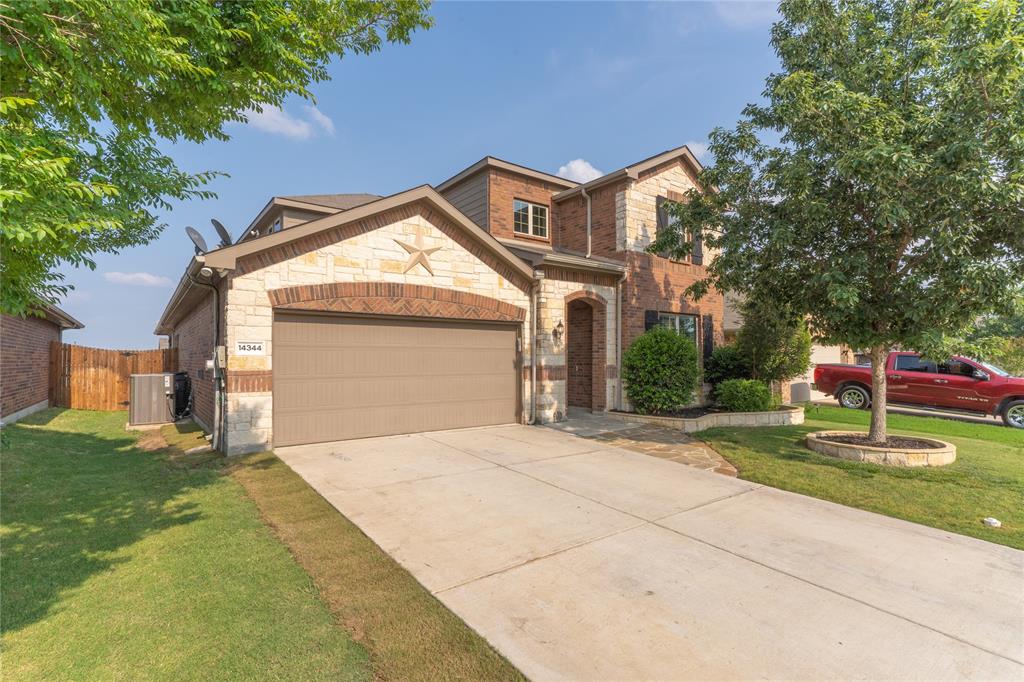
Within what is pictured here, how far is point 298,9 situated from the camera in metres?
6.07

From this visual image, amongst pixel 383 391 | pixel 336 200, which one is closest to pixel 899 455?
pixel 383 391

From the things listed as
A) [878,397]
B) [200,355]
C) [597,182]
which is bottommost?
[878,397]

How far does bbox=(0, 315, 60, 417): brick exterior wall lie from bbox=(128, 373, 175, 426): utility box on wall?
2279 mm

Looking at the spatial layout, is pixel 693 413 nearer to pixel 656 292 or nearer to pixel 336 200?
pixel 656 292

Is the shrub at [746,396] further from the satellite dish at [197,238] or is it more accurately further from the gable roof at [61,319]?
the gable roof at [61,319]

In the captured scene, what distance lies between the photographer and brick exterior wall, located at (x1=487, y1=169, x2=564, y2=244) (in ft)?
49.3

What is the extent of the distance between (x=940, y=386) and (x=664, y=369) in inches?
375

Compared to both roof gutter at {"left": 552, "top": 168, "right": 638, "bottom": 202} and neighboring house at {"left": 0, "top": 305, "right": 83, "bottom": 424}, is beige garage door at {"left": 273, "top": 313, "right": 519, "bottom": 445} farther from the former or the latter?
neighboring house at {"left": 0, "top": 305, "right": 83, "bottom": 424}

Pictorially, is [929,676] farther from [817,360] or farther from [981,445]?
[817,360]

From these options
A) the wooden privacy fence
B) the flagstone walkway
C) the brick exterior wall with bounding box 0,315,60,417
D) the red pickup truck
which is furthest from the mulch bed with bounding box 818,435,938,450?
the wooden privacy fence

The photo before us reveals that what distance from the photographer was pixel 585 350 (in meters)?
13.8

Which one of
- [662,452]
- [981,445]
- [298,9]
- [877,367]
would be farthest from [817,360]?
[298,9]

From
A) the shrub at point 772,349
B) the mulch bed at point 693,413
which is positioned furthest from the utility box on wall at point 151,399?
the shrub at point 772,349

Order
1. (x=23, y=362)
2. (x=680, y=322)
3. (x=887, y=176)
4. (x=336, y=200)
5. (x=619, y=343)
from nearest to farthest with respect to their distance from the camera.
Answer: (x=887, y=176) < (x=23, y=362) < (x=619, y=343) < (x=680, y=322) < (x=336, y=200)
